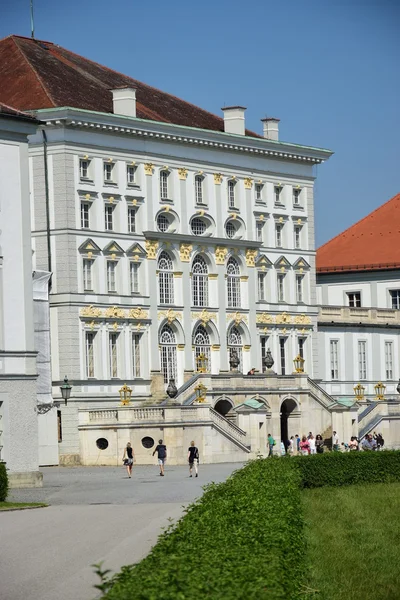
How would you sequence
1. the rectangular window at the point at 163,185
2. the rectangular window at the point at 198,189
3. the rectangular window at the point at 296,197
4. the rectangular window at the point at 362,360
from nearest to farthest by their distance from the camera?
the rectangular window at the point at 163,185, the rectangular window at the point at 198,189, the rectangular window at the point at 296,197, the rectangular window at the point at 362,360

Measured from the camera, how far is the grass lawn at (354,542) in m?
29.1

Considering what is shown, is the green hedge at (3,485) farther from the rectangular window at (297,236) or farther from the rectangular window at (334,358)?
the rectangular window at (334,358)

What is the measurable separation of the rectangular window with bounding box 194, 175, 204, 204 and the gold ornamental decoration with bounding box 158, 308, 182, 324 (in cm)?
625

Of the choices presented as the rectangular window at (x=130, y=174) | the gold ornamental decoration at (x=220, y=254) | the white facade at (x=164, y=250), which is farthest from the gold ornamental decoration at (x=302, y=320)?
the rectangular window at (x=130, y=174)

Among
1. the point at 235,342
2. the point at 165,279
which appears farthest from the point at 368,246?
the point at 165,279

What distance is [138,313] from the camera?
89.8 m

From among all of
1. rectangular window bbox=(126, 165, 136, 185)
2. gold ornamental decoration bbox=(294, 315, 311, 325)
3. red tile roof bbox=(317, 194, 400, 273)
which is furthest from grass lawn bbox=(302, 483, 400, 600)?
red tile roof bbox=(317, 194, 400, 273)

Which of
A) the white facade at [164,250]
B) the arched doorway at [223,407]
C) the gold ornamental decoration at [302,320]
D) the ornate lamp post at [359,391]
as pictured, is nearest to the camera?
the white facade at [164,250]

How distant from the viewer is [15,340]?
60281 mm

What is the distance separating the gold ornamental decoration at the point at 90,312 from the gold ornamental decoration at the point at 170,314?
16.6 feet

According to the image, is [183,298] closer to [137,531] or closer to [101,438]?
[101,438]

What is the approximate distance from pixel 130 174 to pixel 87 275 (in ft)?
20.8

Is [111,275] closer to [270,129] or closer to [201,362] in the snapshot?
[201,362]

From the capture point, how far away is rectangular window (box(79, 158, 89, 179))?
284ft
